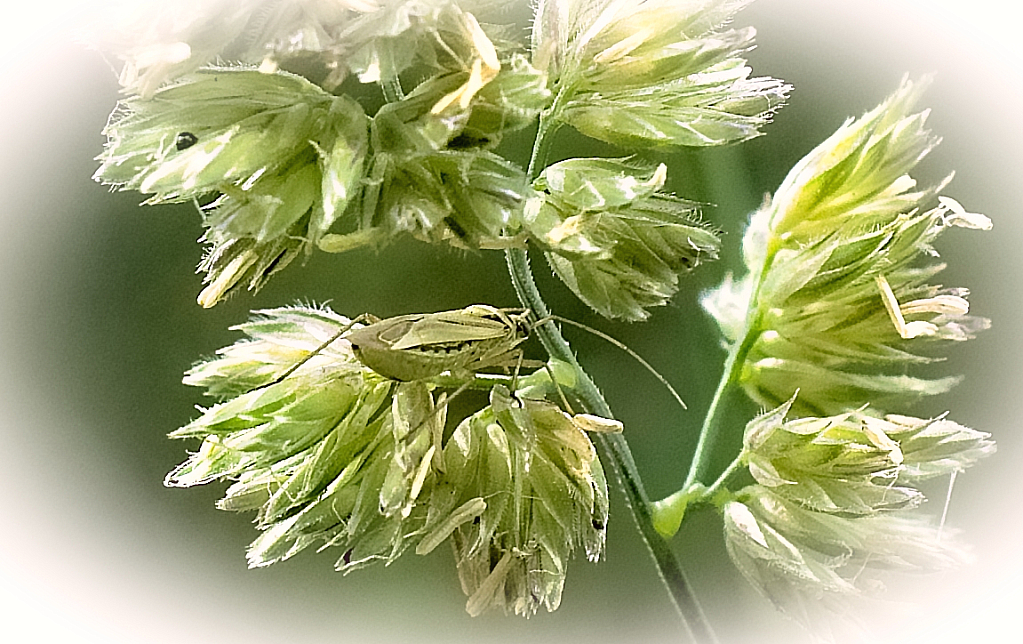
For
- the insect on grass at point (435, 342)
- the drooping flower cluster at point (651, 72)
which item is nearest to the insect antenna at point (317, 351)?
the insect on grass at point (435, 342)

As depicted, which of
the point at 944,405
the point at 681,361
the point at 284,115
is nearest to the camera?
the point at 284,115

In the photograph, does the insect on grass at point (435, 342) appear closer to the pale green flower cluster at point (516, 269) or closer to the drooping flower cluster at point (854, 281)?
the pale green flower cluster at point (516, 269)

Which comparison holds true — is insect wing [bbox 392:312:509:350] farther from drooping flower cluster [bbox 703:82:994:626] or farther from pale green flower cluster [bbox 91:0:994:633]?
drooping flower cluster [bbox 703:82:994:626]

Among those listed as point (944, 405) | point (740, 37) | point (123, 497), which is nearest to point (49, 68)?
point (123, 497)

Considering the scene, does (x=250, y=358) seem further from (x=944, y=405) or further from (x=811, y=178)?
(x=944, y=405)

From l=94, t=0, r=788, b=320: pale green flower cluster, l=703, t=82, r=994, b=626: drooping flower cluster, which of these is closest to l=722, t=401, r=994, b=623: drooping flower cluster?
l=703, t=82, r=994, b=626: drooping flower cluster

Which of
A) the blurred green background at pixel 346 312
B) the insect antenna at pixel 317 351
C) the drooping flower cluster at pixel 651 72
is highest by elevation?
the drooping flower cluster at pixel 651 72
